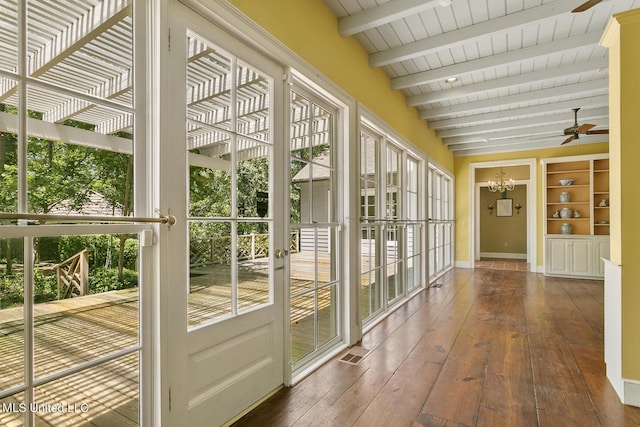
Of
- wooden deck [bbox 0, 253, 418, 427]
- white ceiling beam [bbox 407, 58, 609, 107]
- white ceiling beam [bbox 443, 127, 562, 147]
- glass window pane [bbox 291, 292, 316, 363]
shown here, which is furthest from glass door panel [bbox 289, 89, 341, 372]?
white ceiling beam [bbox 443, 127, 562, 147]

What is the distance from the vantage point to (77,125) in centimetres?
128

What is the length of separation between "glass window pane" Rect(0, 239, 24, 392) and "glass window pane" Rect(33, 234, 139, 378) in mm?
42

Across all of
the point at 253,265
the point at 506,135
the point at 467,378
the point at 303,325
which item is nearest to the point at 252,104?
the point at 253,265

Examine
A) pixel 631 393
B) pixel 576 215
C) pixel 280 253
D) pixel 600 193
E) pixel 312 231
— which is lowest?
pixel 631 393

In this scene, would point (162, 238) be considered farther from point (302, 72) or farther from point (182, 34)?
point (302, 72)

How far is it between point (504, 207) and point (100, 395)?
10.9 m

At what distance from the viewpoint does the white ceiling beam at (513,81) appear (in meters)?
3.51

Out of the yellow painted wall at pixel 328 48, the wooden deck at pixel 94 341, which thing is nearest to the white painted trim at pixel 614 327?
the wooden deck at pixel 94 341

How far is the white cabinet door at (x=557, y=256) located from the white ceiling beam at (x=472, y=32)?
5.41 m

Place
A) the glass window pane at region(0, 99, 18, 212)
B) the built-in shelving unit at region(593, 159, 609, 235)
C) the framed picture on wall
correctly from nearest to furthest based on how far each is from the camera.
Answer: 1. the glass window pane at region(0, 99, 18, 212)
2. the built-in shelving unit at region(593, 159, 609, 235)
3. the framed picture on wall

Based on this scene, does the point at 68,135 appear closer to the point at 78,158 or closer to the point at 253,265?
the point at 78,158

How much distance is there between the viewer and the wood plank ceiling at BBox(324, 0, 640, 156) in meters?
2.62

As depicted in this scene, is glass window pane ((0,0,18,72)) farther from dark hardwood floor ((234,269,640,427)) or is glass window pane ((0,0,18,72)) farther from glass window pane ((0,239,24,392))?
dark hardwood floor ((234,269,640,427))

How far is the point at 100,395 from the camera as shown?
1666 millimetres
